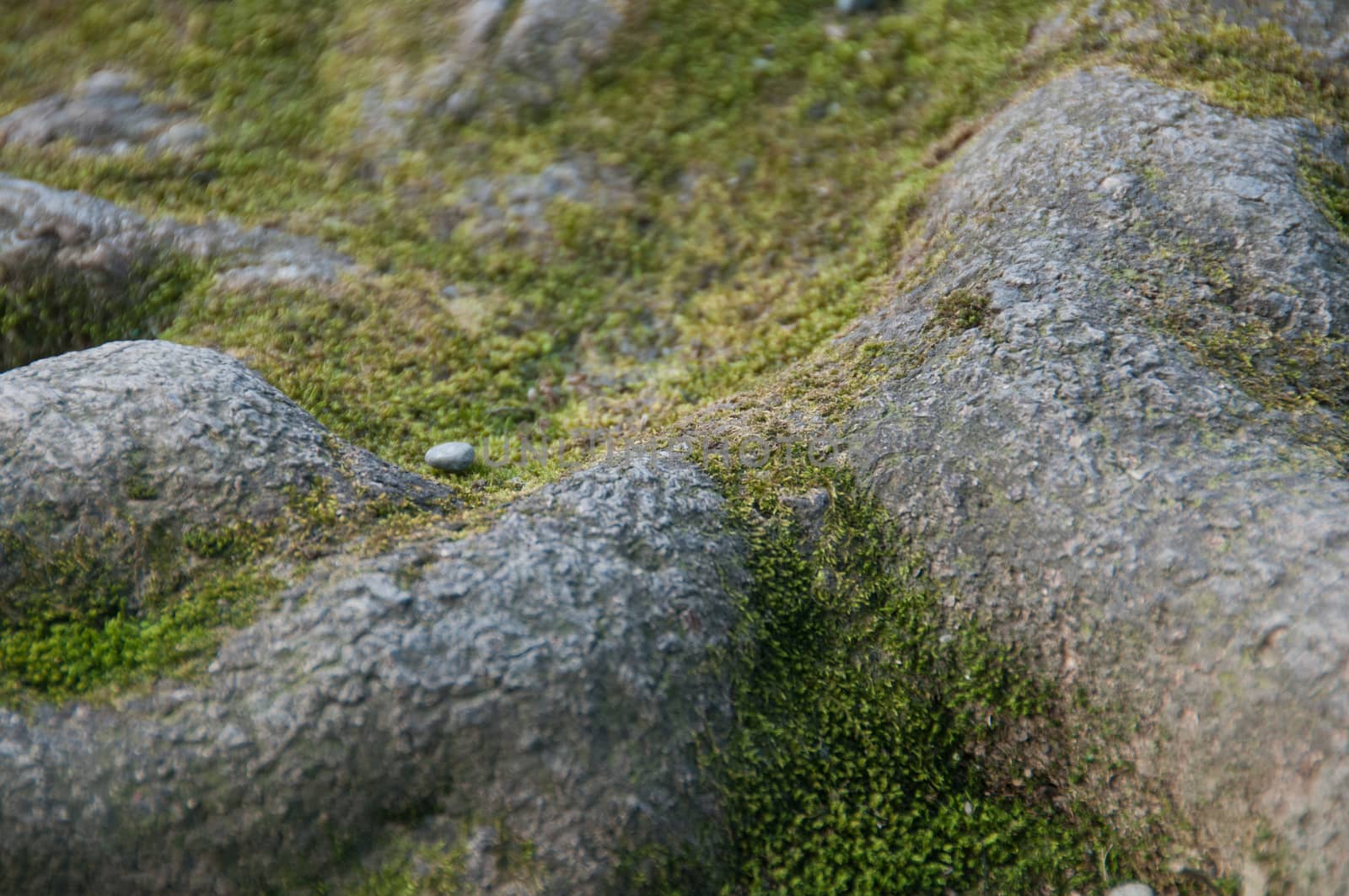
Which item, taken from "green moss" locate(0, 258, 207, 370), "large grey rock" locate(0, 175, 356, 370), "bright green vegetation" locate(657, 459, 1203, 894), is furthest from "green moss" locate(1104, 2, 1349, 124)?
"green moss" locate(0, 258, 207, 370)

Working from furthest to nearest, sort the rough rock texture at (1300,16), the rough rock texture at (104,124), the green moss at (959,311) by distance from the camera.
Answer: the rough rock texture at (104,124), the rough rock texture at (1300,16), the green moss at (959,311)

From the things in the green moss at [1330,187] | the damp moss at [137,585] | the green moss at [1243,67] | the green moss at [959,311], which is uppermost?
the green moss at [1243,67]

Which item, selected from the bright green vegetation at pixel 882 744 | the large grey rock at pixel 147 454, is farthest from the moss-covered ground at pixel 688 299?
the large grey rock at pixel 147 454

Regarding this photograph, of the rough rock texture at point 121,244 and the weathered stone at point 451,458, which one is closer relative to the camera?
the weathered stone at point 451,458

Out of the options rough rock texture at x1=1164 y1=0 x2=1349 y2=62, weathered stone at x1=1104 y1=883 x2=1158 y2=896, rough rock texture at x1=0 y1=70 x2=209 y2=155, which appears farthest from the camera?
rough rock texture at x1=0 y1=70 x2=209 y2=155

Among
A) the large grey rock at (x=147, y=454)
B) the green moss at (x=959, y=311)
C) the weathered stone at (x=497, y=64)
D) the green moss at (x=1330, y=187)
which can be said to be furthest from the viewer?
the weathered stone at (x=497, y=64)

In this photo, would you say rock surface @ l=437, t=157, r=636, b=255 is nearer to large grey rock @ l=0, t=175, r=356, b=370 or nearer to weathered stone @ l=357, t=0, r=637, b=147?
weathered stone @ l=357, t=0, r=637, b=147

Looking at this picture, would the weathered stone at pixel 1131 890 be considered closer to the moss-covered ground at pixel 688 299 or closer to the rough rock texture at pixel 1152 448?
the moss-covered ground at pixel 688 299
